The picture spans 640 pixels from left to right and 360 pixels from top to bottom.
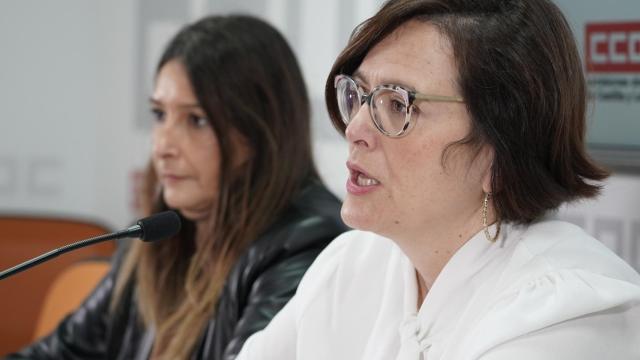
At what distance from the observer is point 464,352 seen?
52.0 inches

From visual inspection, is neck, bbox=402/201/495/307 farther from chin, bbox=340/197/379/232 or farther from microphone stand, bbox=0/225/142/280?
microphone stand, bbox=0/225/142/280

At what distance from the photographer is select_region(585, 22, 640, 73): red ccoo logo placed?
1.93m

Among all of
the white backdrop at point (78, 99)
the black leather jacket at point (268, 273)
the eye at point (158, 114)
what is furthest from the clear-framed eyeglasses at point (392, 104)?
the white backdrop at point (78, 99)

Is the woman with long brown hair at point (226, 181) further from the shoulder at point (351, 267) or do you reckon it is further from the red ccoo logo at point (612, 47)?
the red ccoo logo at point (612, 47)

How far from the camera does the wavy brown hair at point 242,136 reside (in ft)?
7.07

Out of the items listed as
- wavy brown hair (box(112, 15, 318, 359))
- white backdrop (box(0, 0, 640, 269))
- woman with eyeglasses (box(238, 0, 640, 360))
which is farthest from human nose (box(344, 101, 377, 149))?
white backdrop (box(0, 0, 640, 269))

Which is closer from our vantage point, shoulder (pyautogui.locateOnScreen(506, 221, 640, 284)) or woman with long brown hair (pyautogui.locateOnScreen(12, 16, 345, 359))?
shoulder (pyautogui.locateOnScreen(506, 221, 640, 284))

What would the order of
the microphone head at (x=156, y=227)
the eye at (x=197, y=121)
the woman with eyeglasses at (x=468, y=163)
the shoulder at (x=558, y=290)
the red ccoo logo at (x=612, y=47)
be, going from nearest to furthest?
1. the shoulder at (x=558, y=290)
2. the woman with eyeglasses at (x=468, y=163)
3. the microphone head at (x=156, y=227)
4. the red ccoo logo at (x=612, y=47)
5. the eye at (x=197, y=121)

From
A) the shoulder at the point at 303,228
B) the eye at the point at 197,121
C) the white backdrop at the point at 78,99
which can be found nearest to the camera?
the shoulder at the point at 303,228

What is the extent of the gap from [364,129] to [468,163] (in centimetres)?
15

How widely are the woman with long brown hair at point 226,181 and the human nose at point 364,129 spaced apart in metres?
0.62

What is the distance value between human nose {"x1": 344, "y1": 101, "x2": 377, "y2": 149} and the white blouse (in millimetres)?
198

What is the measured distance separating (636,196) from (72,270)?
1578 millimetres

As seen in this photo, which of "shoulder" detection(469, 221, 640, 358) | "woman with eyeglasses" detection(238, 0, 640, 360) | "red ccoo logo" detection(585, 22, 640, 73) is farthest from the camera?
"red ccoo logo" detection(585, 22, 640, 73)
